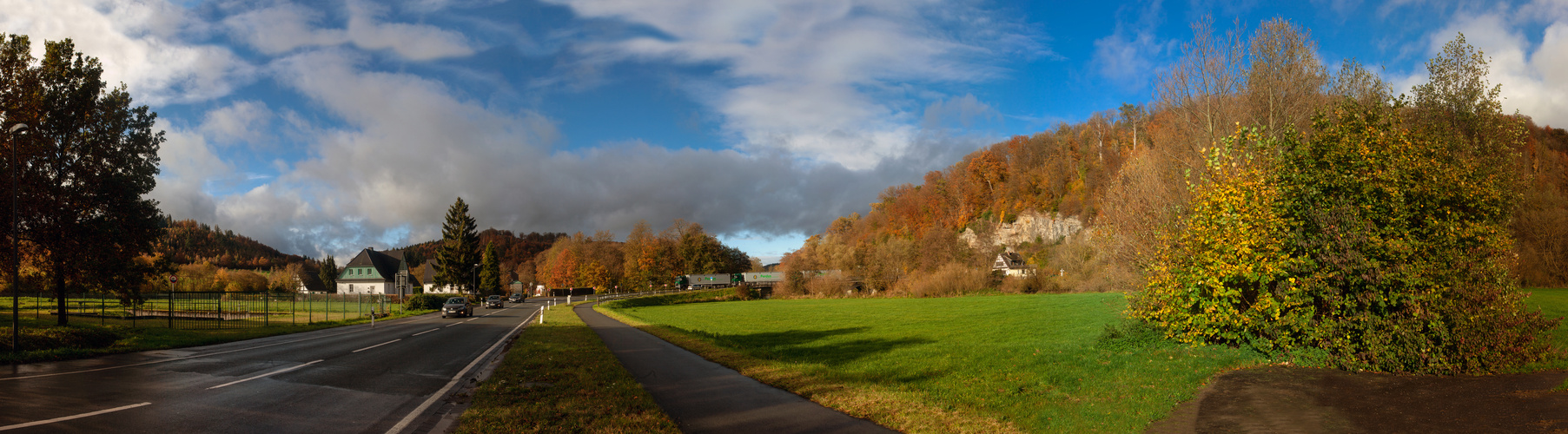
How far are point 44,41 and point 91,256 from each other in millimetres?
7496

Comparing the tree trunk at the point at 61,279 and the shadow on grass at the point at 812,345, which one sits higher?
the tree trunk at the point at 61,279

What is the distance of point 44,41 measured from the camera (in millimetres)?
22125

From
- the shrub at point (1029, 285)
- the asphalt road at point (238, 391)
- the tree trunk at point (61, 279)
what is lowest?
the shrub at point (1029, 285)

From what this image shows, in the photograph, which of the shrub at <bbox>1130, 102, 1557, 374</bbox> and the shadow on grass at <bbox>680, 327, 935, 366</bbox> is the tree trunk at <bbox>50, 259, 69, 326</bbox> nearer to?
the shadow on grass at <bbox>680, 327, 935, 366</bbox>

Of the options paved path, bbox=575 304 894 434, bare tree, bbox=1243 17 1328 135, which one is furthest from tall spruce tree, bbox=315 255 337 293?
bare tree, bbox=1243 17 1328 135

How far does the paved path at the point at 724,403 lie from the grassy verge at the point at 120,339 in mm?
12294

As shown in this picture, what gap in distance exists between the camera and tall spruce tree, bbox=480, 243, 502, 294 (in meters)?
82.3

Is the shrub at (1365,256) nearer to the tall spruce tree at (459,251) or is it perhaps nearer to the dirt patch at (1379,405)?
the dirt patch at (1379,405)

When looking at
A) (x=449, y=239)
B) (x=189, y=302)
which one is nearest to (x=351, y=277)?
(x=449, y=239)

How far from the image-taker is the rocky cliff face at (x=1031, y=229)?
105562 mm

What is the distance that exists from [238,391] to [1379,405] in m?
15.1

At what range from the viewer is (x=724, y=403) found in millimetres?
9055

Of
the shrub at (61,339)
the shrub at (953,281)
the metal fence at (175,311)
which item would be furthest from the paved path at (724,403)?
the shrub at (953,281)

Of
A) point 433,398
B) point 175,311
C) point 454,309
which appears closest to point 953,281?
point 454,309
